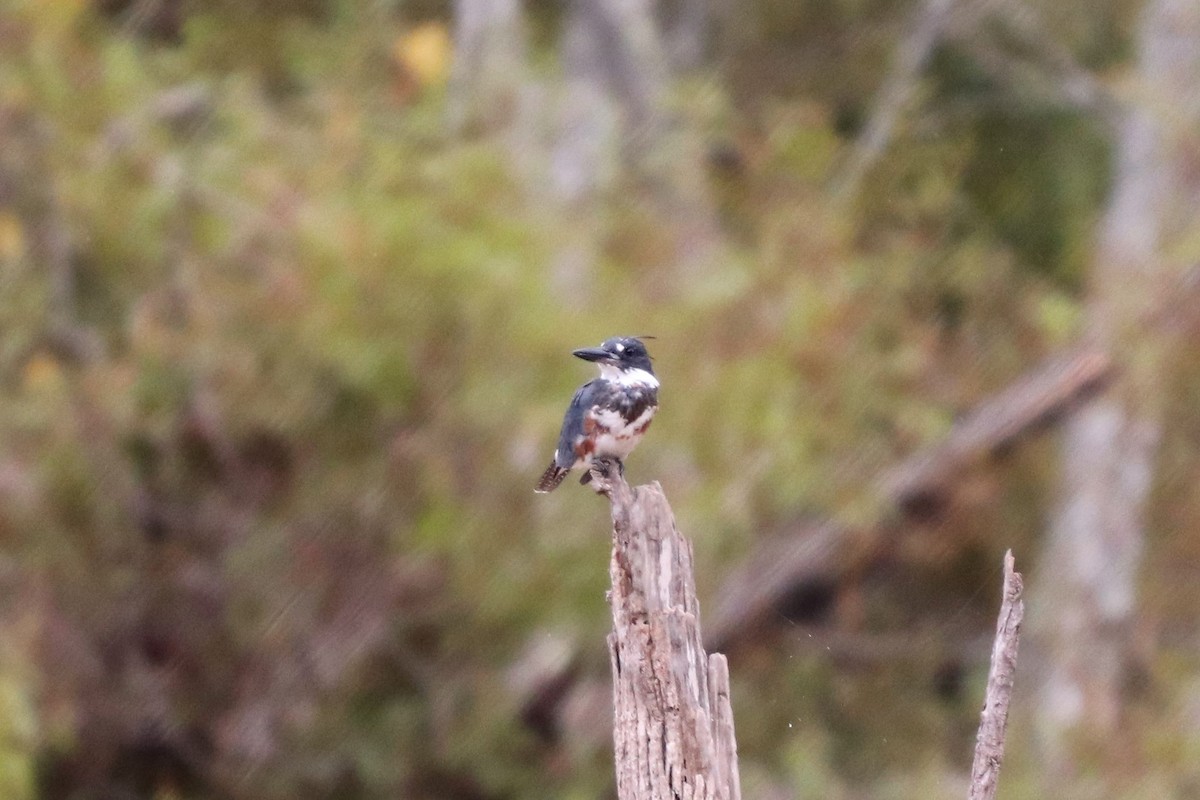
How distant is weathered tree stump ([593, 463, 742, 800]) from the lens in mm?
2916

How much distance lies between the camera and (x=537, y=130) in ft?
25.8

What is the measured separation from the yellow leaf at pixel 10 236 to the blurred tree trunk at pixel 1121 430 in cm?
478

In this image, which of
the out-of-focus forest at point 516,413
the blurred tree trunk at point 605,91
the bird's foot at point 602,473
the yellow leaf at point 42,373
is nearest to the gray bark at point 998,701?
the bird's foot at point 602,473

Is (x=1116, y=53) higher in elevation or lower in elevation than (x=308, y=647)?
higher

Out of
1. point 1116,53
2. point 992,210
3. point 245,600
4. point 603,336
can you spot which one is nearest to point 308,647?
point 245,600

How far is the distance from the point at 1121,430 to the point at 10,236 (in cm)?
531

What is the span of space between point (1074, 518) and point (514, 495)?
12.0 ft

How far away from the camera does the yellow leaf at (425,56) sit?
7.52 meters

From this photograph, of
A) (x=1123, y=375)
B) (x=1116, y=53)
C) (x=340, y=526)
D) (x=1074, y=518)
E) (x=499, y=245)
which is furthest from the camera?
(x=1116, y=53)

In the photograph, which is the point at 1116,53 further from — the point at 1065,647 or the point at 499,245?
the point at 499,245

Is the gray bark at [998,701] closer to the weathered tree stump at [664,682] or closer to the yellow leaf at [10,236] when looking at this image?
the weathered tree stump at [664,682]

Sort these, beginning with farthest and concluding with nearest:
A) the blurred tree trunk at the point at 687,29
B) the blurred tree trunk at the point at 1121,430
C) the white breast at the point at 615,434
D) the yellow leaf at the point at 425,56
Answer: the blurred tree trunk at the point at 687,29
the blurred tree trunk at the point at 1121,430
the yellow leaf at the point at 425,56
the white breast at the point at 615,434

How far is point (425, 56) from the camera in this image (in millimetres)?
7535

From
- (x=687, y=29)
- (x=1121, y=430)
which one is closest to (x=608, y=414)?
(x=1121, y=430)
